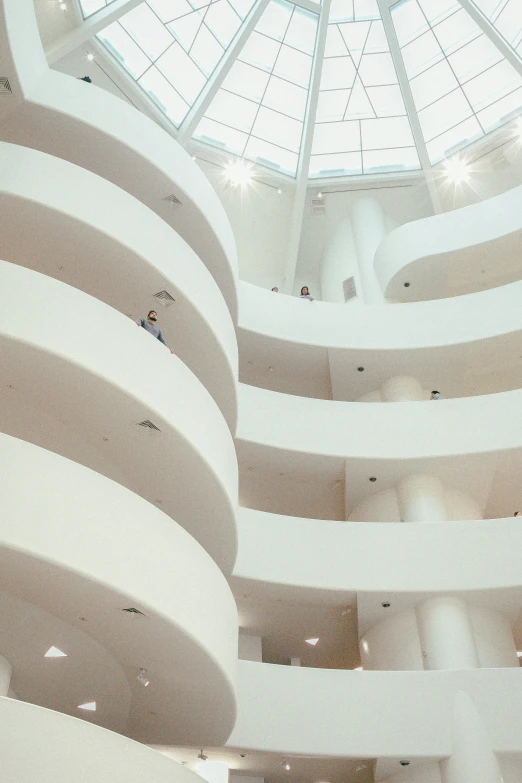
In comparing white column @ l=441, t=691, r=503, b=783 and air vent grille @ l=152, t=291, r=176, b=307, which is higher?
air vent grille @ l=152, t=291, r=176, b=307

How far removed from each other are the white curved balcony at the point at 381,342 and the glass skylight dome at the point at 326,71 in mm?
7144

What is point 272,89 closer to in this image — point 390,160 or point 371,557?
point 390,160

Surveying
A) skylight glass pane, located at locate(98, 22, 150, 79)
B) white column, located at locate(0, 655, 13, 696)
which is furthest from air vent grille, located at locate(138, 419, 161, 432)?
skylight glass pane, located at locate(98, 22, 150, 79)

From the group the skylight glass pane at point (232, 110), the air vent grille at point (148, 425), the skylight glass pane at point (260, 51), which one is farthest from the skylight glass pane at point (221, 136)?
the air vent grille at point (148, 425)

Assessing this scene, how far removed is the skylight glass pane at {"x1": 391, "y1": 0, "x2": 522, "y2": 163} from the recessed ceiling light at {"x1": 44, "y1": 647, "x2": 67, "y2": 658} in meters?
21.5

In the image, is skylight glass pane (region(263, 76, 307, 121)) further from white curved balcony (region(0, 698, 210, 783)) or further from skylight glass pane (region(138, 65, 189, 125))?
white curved balcony (region(0, 698, 210, 783))

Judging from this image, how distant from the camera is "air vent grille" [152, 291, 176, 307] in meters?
15.2

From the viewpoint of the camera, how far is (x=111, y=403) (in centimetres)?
1183

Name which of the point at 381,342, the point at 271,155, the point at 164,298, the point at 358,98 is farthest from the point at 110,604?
the point at 358,98

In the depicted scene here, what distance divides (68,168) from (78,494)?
7.45 m

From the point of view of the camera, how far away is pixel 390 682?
14430 mm

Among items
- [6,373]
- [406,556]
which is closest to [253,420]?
[406,556]

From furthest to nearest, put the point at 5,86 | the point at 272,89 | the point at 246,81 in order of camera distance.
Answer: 1. the point at 272,89
2. the point at 246,81
3. the point at 5,86

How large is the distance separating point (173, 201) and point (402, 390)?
8.80 m
